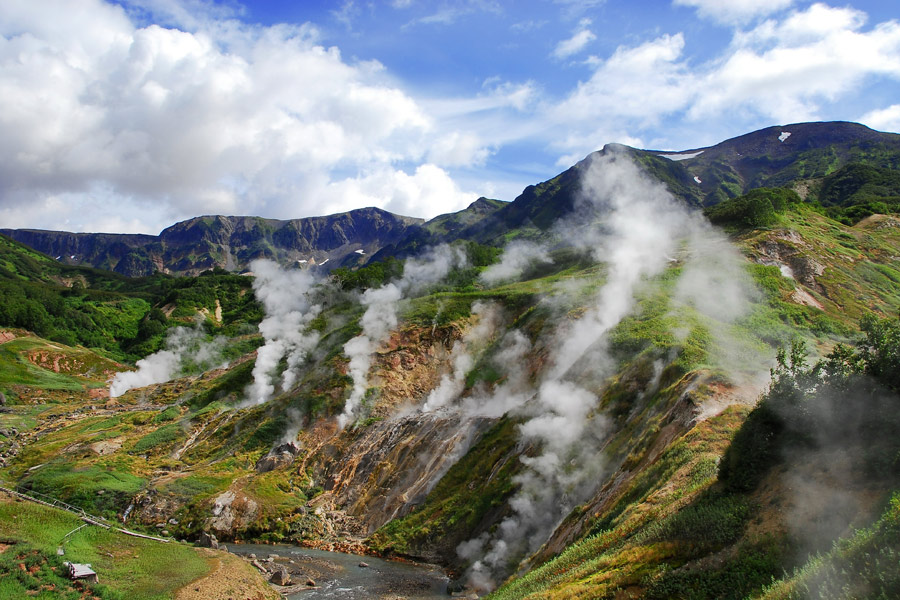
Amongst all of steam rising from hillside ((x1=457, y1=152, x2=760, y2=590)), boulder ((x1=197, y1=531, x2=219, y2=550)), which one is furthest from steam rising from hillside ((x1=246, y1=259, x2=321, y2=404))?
boulder ((x1=197, y1=531, x2=219, y2=550))

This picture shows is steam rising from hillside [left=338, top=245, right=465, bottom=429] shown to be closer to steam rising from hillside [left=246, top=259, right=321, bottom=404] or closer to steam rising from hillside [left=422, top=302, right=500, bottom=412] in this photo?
steam rising from hillside [left=422, top=302, right=500, bottom=412]

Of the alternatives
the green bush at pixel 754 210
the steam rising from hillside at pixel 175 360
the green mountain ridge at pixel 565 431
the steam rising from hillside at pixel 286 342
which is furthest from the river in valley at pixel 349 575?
the steam rising from hillside at pixel 175 360

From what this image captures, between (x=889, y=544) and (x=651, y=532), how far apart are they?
25.1ft

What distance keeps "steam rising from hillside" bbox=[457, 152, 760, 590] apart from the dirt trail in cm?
1164

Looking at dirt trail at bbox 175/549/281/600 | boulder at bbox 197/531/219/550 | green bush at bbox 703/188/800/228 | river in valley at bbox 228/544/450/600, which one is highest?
green bush at bbox 703/188/800/228

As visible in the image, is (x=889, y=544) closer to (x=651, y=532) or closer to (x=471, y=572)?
(x=651, y=532)

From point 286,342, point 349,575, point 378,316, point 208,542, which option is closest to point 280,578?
point 349,575

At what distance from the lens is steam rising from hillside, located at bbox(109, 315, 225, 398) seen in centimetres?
9559

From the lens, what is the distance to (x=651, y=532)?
1700 centimetres

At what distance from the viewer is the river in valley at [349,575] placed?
2844 cm

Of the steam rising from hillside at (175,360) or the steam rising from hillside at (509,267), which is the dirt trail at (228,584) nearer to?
the steam rising from hillside at (509,267)

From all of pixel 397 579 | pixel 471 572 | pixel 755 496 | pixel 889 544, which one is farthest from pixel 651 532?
pixel 397 579

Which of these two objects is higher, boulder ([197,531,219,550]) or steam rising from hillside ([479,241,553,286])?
steam rising from hillside ([479,241,553,286])

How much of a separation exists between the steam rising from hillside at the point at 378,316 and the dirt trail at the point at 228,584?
2403cm
